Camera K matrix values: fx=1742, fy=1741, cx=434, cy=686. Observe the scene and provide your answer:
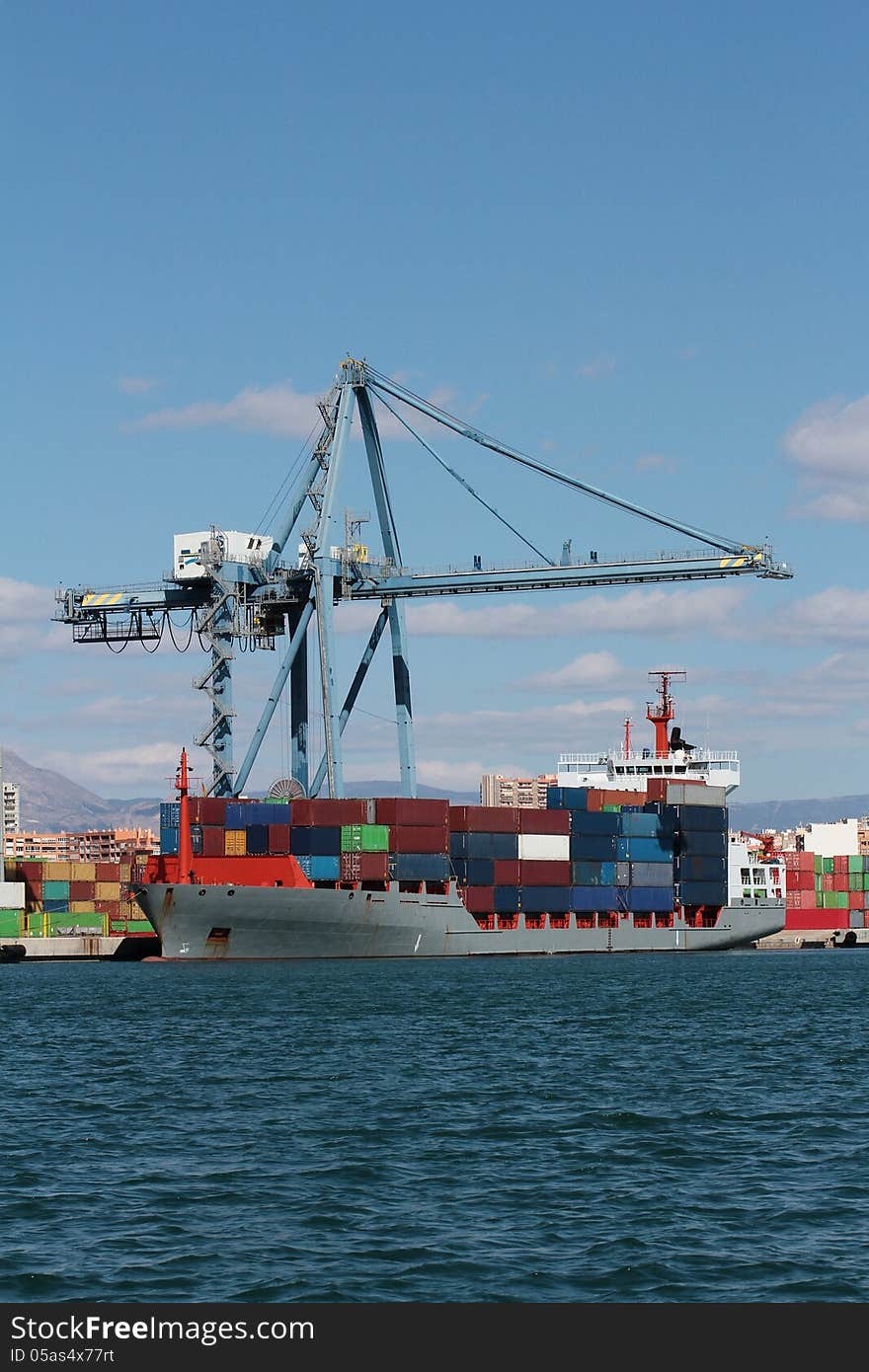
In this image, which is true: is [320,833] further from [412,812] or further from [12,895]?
[12,895]

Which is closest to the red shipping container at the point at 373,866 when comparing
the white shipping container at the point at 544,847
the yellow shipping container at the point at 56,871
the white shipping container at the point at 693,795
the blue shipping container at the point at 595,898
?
the white shipping container at the point at 544,847

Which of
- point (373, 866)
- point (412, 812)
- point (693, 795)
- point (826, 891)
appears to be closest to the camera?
point (373, 866)

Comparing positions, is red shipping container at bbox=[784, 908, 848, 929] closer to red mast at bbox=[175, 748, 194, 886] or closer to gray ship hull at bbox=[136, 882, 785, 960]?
gray ship hull at bbox=[136, 882, 785, 960]

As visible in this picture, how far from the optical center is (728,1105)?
28500 mm

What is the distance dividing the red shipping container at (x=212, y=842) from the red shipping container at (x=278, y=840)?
6.80 feet

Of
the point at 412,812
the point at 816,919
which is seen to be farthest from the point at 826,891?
the point at 412,812

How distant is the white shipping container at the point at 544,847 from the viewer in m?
85.8

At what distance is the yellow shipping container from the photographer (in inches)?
3920

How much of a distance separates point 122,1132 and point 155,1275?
31.0 feet

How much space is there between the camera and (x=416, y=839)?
79188 millimetres

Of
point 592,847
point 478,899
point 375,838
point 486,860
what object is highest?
point 375,838

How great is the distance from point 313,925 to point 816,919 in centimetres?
6053

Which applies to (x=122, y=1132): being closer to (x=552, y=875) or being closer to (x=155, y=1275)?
(x=155, y=1275)

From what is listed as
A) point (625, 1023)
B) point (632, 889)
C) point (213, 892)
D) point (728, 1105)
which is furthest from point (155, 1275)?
point (632, 889)
